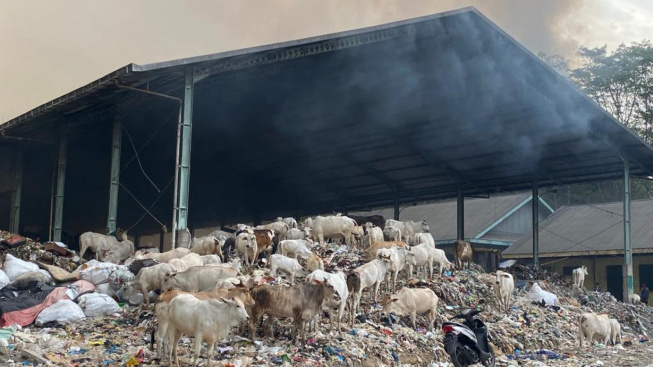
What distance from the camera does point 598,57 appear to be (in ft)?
143

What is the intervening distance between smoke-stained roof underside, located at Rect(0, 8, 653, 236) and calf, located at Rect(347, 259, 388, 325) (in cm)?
667

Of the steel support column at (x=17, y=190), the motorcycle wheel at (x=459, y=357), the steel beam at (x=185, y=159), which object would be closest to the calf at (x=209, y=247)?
the steel beam at (x=185, y=159)

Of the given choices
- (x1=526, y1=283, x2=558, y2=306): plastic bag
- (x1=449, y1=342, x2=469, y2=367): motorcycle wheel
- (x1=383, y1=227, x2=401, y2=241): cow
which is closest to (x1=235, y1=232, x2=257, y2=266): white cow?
(x1=449, y1=342, x2=469, y2=367): motorcycle wheel

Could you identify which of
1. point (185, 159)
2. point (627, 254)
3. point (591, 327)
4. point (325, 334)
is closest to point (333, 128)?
point (185, 159)

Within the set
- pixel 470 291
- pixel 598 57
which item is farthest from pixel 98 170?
pixel 598 57

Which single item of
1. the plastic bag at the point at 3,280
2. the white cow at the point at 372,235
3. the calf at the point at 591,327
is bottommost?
the calf at the point at 591,327

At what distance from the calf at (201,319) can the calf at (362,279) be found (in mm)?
3566

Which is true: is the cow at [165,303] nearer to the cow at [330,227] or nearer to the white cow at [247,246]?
the white cow at [247,246]

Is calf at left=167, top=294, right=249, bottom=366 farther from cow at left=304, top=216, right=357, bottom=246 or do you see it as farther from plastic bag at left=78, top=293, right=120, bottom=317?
cow at left=304, top=216, right=357, bottom=246

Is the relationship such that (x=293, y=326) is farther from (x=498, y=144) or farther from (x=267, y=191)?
(x=267, y=191)

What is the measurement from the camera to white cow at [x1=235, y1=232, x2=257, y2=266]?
15537 mm

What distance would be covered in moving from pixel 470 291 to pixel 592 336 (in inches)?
116

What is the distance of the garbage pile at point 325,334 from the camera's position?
1017 cm

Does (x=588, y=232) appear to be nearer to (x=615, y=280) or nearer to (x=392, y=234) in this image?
(x=615, y=280)
